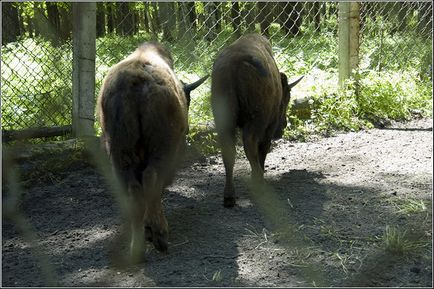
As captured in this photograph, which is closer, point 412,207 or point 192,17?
point 192,17

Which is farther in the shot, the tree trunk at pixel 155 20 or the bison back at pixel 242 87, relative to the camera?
the bison back at pixel 242 87

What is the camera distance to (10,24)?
20.1 feet

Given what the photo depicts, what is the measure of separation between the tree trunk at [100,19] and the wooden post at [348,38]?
2.95 meters

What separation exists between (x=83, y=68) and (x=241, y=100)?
1.69 meters

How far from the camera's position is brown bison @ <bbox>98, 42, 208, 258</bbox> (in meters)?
3.81

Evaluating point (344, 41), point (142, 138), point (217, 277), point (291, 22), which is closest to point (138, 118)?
point (142, 138)

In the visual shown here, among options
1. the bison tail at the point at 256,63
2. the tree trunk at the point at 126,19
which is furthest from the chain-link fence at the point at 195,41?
the bison tail at the point at 256,63

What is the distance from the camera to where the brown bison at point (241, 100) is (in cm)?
488

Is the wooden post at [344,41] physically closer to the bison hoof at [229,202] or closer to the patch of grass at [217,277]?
the bison hoof at [229,202]

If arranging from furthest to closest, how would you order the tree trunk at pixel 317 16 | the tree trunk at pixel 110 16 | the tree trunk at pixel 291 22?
the tree trunk at pixel 317 16 → the tree trunk at pixel 291 22 → the tree trunk at pixel 110 16

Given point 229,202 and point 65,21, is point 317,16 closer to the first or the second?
point 65,21

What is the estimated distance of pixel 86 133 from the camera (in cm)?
597

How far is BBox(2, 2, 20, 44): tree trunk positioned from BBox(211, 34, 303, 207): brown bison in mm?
2047

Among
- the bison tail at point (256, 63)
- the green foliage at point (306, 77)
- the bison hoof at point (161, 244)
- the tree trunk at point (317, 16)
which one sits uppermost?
the tree trunk at point (317, 16)
